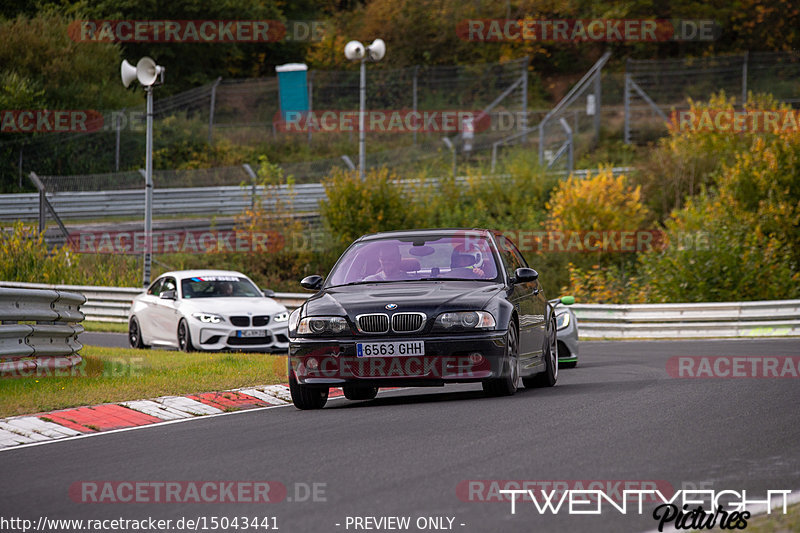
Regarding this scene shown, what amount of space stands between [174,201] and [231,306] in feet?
69.1

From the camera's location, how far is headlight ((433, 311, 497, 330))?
11.2 m

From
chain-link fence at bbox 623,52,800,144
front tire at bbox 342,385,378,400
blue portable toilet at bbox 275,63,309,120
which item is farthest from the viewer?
blue portable toilet at bbox 275,63,309,120

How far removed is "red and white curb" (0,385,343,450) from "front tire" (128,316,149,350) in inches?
362

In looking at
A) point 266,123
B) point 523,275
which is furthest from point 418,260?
point 266,123

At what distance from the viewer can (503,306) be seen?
1148 cm

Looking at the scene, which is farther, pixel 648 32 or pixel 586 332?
pixel 648 32

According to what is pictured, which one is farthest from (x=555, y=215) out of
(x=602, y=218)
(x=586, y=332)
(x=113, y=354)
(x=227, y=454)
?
(x=227, y=454)

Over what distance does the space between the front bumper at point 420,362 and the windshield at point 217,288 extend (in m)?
10.6

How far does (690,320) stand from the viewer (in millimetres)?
26797

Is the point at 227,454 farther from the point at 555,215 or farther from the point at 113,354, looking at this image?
the point at 555,215

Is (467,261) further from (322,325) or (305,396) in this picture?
(305,396)

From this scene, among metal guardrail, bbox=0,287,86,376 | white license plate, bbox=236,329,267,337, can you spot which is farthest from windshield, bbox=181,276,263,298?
metal guardrail, bbox=0,287,86,376

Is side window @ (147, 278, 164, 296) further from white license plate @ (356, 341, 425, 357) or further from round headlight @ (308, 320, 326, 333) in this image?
white license plate @ (356, 341, 425, 357)

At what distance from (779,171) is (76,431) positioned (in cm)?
2826
